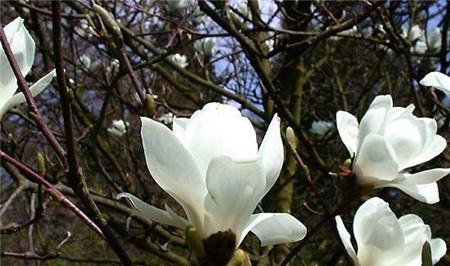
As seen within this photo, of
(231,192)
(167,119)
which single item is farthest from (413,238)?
(167,119)

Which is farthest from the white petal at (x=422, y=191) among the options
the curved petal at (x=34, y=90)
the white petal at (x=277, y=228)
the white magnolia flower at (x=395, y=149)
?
the curved petal at (x=34, y=90)

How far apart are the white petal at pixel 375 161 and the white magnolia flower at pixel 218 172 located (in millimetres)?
193

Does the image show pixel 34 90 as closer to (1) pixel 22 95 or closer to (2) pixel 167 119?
(1) pixel 22 95

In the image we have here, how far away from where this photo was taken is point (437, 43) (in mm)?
2857

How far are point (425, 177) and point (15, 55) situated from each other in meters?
0.44

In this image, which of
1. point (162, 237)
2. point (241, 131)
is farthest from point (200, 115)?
point (162, 237)

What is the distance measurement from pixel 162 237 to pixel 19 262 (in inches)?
152

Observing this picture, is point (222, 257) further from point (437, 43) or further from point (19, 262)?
point (19, 262)

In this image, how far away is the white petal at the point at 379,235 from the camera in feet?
2.37

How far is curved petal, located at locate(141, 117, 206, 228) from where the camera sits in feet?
1.81

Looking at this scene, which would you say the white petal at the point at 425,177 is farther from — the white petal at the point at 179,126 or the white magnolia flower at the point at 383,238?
the white petal at the point at 179,126

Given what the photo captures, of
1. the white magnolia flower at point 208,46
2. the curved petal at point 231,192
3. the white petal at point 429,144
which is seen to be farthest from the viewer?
the white magnolia flower at point 208,46

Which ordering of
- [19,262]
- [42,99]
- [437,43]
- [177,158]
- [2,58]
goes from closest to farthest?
[177,158] → [2,58] → [437,43] → [42,99] → [19,262]

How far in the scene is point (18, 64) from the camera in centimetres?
72
